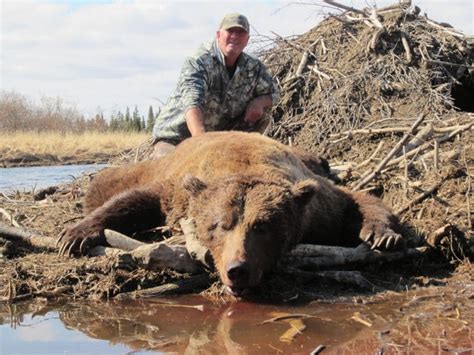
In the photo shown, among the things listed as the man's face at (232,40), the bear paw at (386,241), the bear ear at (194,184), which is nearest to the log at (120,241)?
→ the bear ear at (194,184)

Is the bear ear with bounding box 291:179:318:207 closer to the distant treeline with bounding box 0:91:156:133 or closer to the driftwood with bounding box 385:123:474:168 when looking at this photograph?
the driftwood with bounding box 385:123:474:168

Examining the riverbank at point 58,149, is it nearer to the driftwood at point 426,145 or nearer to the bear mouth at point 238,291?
the driftwood at point 426,145

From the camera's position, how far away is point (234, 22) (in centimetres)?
748

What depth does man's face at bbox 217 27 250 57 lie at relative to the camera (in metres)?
7.57

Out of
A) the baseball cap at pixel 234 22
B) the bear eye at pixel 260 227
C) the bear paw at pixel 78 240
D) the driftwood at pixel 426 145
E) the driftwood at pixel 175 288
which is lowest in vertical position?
the driftwood at pixel 175 288

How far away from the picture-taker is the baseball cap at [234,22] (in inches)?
295

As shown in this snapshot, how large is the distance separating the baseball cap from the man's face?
0.04m

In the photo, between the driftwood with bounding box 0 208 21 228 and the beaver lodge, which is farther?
the driftwood with bounding box 0 208 21 228

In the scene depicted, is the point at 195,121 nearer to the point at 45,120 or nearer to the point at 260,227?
the point at 260,227

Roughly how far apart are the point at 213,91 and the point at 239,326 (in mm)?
4388

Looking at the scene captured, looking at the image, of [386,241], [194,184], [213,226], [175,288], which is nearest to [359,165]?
[386,241]

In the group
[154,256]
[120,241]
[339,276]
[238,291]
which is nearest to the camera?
[238,291]

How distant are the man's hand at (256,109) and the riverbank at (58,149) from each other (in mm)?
14191

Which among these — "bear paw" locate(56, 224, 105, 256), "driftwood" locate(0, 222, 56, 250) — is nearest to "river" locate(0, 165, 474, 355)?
"bear paw" locate(56, 224, 105, 256)
